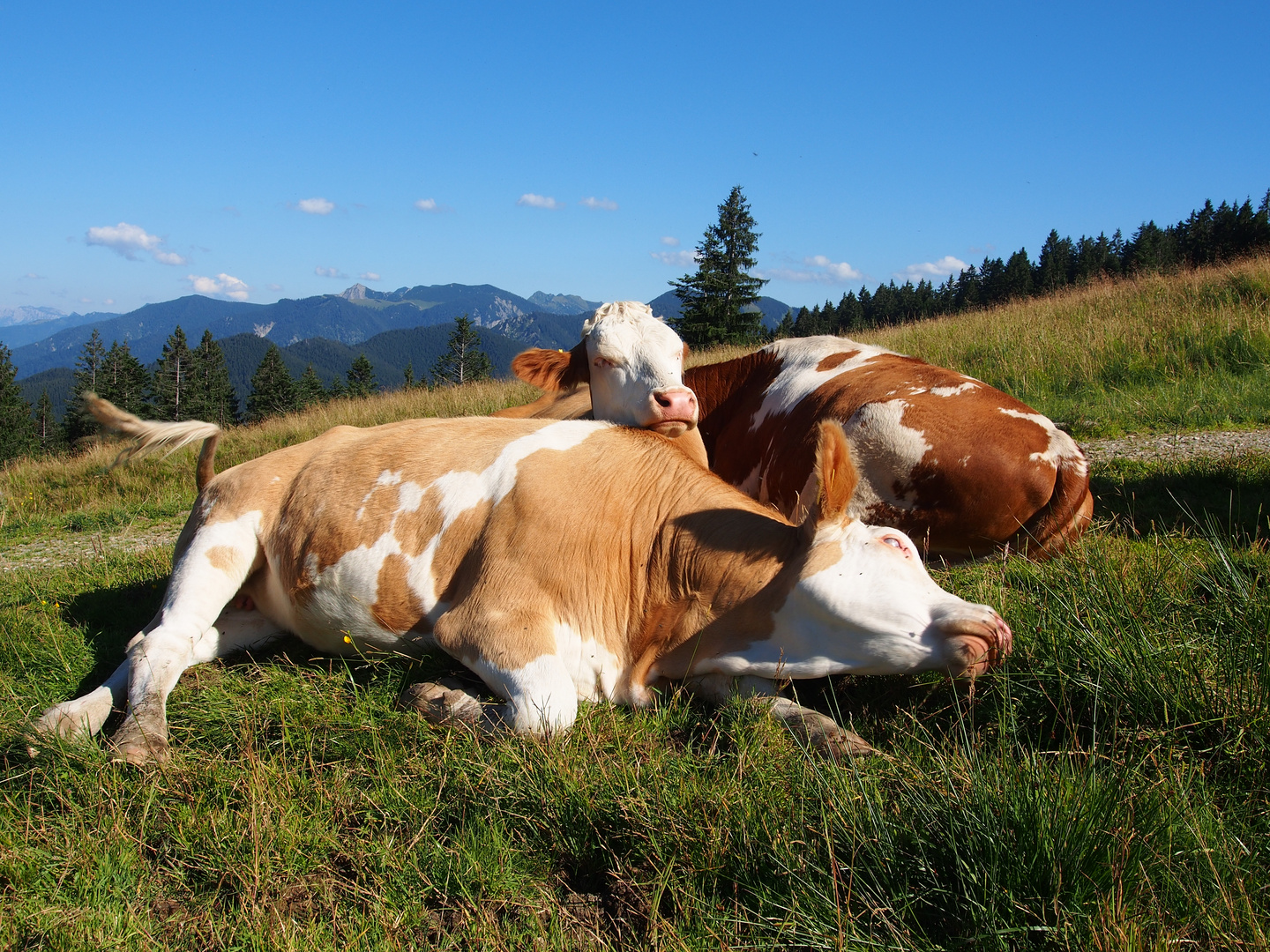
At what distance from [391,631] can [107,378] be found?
102m

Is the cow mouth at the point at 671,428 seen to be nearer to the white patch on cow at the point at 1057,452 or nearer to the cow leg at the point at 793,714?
the cow leg at the point at 793,714

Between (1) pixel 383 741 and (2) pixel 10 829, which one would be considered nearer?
(2) pixel 10 829

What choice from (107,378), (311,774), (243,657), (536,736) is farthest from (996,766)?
(107,378)

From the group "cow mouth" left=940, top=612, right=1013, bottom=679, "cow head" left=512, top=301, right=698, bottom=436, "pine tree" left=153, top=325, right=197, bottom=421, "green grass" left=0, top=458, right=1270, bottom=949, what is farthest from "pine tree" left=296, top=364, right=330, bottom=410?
"cow mouth" left=940, top=612, right=1013, bottom=679

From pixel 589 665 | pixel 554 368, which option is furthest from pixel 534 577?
pixel 554 368

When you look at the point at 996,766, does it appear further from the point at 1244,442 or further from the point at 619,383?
the point at 1244,442

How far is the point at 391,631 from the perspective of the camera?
3.71 meters

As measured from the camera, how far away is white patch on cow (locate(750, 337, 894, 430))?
570 cm

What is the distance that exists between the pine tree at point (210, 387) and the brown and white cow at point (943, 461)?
93375mm

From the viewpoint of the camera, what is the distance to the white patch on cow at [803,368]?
5.70 metres

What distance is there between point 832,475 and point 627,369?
2061 millimetres

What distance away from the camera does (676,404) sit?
14.7ft

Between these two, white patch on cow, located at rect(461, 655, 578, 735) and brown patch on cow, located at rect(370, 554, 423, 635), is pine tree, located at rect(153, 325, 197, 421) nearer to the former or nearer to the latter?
brown patch on cow, located at rect(370, 554, 423, 635)

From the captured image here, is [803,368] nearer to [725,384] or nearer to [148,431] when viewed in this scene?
[725,384]
